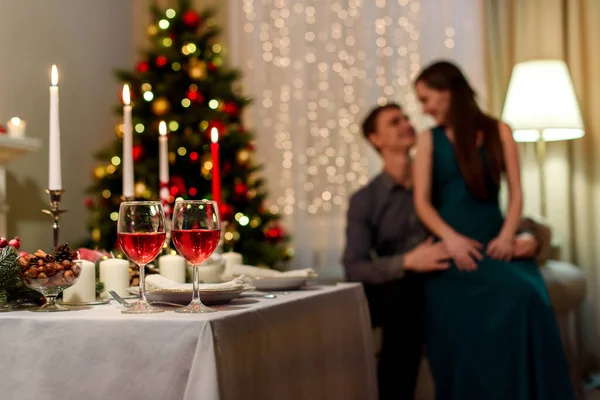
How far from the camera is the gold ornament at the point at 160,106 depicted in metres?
4.12

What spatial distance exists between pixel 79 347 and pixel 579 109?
3.34 m

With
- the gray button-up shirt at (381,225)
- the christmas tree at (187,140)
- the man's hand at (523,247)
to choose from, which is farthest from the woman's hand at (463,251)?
the christmas tree at (187,140)

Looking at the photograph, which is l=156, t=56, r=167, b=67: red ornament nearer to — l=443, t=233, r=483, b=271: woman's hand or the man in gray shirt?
the man in gray shirt

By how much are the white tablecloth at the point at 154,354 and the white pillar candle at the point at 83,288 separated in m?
0.07

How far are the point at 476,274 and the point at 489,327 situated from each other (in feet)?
0.70

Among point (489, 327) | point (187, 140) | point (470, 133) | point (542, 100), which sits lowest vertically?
point (489, 327)

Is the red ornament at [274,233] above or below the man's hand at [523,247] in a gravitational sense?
above

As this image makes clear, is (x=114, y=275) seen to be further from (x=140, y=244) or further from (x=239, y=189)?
(x=239, y=189)

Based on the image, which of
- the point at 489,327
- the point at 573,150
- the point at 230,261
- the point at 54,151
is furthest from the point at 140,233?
the point at 573,150

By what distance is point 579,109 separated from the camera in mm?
4016

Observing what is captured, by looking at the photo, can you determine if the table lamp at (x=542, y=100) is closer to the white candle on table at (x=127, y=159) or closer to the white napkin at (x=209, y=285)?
the white candle on table at (x=127, y=159)

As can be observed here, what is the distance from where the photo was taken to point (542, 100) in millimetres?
3949

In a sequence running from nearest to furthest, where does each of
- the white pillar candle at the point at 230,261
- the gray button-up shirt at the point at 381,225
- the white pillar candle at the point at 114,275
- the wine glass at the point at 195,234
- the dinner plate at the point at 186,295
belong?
the wine glass at the point at 195,234
the dinner plate at the point at 186,295
the white pillar candle at the point at 114,275
the white pillar candle at the point at 230,261
the gray button-up shirt at the point at 381,225

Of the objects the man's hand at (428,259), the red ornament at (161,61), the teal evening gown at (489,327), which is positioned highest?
the red ornament at (161,61)
